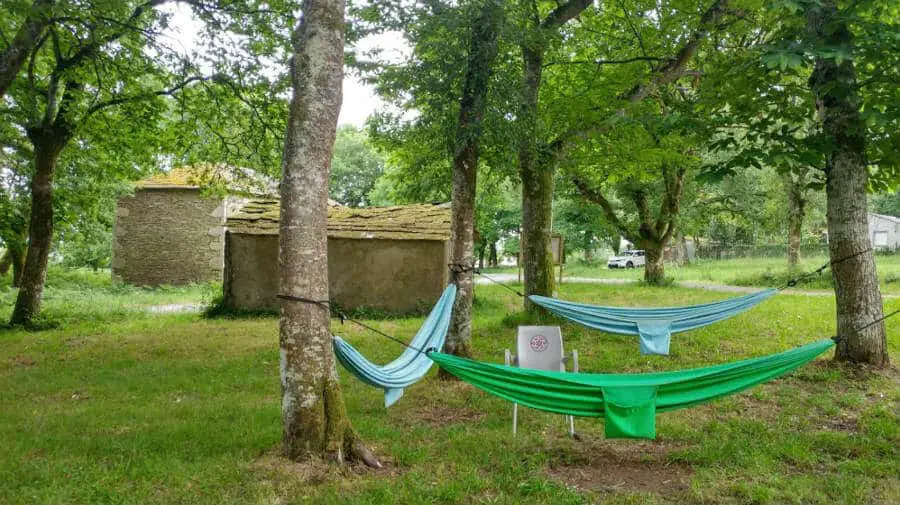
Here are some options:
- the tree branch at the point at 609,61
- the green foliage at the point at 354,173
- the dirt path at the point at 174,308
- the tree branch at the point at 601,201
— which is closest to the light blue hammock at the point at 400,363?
the tree branch at the point at 609,61

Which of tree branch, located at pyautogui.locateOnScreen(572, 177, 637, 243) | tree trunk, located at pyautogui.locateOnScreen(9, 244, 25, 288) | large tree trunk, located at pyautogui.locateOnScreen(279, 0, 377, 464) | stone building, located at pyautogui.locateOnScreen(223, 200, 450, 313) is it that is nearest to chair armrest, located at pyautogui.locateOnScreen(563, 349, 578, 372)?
large tree trunk, located at pyautogui.locateOnScreen(279, 0, 377, 464)

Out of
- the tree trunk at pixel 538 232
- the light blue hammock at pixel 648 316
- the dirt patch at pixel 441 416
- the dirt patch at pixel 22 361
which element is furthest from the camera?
the tree trunk at pixel 538 232

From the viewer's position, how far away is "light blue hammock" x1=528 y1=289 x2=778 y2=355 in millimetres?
5973

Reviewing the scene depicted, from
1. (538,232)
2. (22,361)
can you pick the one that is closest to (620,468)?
(538,232)

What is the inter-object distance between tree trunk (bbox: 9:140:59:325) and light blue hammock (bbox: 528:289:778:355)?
386 inches

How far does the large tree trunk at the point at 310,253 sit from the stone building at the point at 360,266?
8.77 meters

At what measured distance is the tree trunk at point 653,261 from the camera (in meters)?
18.5

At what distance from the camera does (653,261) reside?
18906 mm

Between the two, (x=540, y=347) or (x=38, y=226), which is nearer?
(x=540, y=347)

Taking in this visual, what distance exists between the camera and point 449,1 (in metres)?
6.13

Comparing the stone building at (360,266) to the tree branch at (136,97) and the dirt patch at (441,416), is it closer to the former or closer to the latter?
the tree branch at (136,97)

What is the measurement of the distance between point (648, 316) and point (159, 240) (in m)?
18.7

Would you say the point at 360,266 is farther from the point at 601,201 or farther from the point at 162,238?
the point at 162,238

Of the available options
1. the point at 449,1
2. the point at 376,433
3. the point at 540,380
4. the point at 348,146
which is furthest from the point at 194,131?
the point at 348,146
